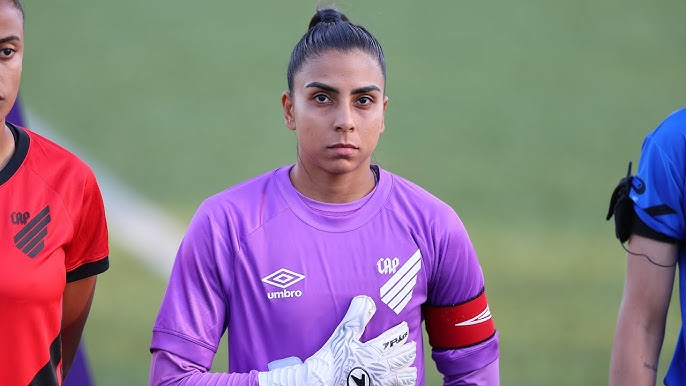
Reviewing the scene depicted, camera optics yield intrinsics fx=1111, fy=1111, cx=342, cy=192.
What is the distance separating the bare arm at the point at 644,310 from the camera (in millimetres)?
2246

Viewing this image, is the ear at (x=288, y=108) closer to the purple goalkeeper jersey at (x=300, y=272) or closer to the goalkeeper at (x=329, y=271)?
the goalkeeper at (x=329, y=271)

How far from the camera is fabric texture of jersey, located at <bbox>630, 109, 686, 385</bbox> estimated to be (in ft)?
7.35

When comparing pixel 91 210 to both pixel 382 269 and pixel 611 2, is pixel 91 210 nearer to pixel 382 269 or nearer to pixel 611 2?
pixel 382 269

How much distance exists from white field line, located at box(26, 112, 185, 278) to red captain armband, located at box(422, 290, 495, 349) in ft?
9.53

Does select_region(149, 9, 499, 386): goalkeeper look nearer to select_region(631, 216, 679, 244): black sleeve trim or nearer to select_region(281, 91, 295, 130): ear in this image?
select_region(281, 91, 295, 130): ear

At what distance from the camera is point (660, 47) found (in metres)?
6.54

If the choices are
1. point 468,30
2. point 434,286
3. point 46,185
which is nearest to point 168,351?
point 46,185

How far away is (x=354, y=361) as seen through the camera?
224 cm

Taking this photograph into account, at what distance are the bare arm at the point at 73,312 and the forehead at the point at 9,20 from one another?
57cm

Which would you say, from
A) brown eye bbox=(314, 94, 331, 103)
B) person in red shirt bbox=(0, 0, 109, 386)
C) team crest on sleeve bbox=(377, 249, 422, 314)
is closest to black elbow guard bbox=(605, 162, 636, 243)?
team crest on sleeve bbox=(377, 249, 422, 314)

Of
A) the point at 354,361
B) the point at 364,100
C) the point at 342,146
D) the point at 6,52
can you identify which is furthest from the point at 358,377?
the point at 6,52

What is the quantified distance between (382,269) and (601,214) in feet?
11.2

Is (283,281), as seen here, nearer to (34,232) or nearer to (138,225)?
(34,232)

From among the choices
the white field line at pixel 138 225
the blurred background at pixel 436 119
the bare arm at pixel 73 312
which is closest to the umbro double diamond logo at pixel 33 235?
the bare arm at pixel 73 312
